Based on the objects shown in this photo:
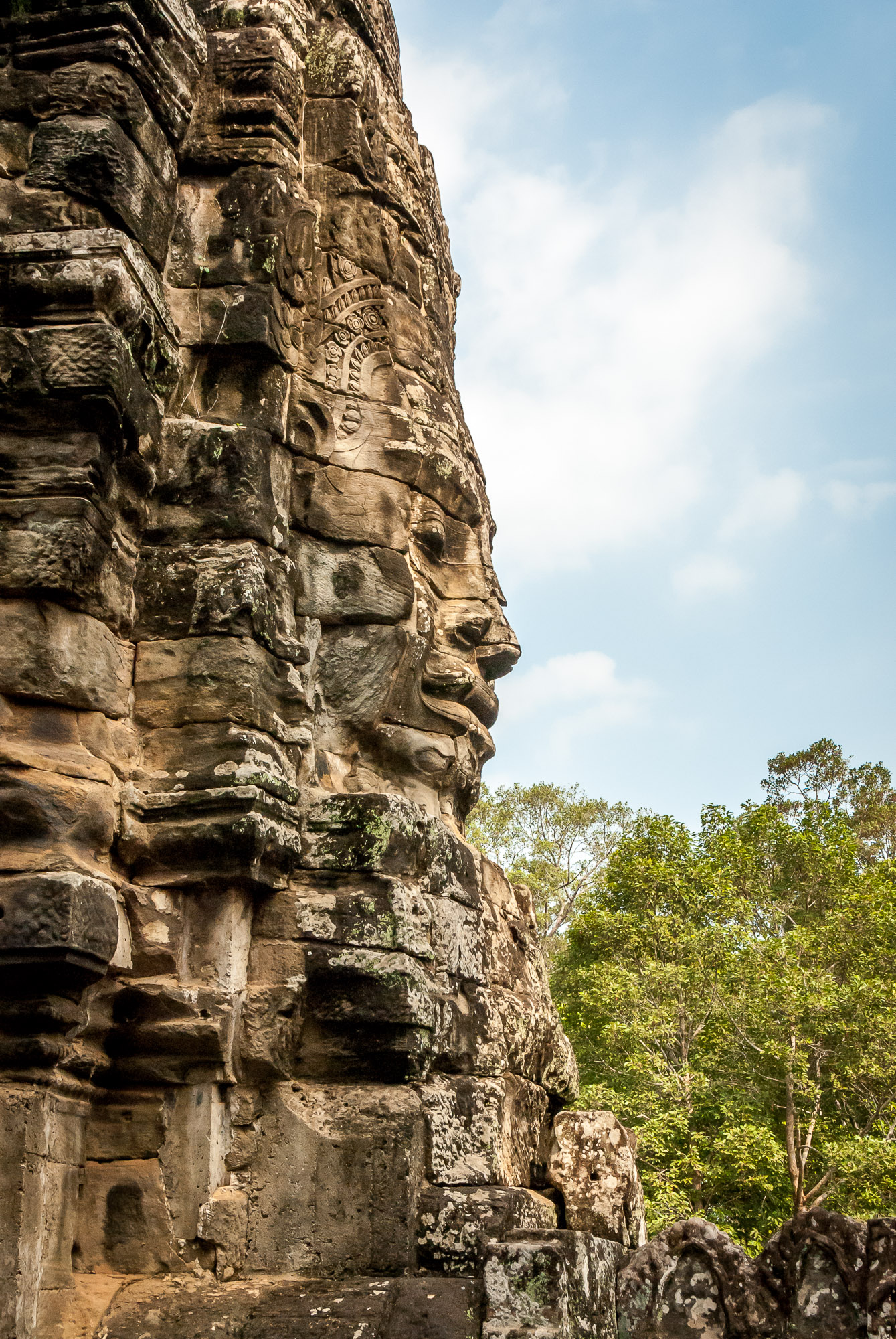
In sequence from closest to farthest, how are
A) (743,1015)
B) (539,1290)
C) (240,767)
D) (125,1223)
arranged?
(539,1290)
(125,1223)
(240,767)
(743,1015)

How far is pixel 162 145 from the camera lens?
549cm

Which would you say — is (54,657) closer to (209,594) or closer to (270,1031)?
(209,594)

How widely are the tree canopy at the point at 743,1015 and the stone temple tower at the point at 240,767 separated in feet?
31.6

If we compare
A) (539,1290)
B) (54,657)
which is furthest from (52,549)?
(539,1290)

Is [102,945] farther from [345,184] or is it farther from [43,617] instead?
[345,184]

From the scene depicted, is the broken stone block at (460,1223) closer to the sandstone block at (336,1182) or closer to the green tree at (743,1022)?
the sandstone block at (336,1182)

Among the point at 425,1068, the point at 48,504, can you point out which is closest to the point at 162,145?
the point at 48,504

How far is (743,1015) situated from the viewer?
1549 centimetres

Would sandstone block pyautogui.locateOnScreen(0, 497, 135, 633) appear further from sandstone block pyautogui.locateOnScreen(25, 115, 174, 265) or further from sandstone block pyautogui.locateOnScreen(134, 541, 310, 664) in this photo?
sandstone block pyautogui.locateOnScreen(25, 115, 174, 265)

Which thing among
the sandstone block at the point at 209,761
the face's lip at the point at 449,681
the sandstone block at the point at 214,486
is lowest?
the sandstone block at the point at 209,761

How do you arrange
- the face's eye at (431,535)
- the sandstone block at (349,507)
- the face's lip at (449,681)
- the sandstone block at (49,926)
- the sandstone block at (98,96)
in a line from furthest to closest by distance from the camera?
the face's eye at (431,535) → the face's lip at (449,681) → the sandstone block at (349,507) → the sandstone block at (98,96) → the sandstone block at (49,926)

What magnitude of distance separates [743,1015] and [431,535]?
11.3 m

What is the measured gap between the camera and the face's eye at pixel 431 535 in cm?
596

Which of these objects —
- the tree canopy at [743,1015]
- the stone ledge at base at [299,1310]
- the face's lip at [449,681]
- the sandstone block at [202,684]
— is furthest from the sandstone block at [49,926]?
the tree canopy at [743,1015]
